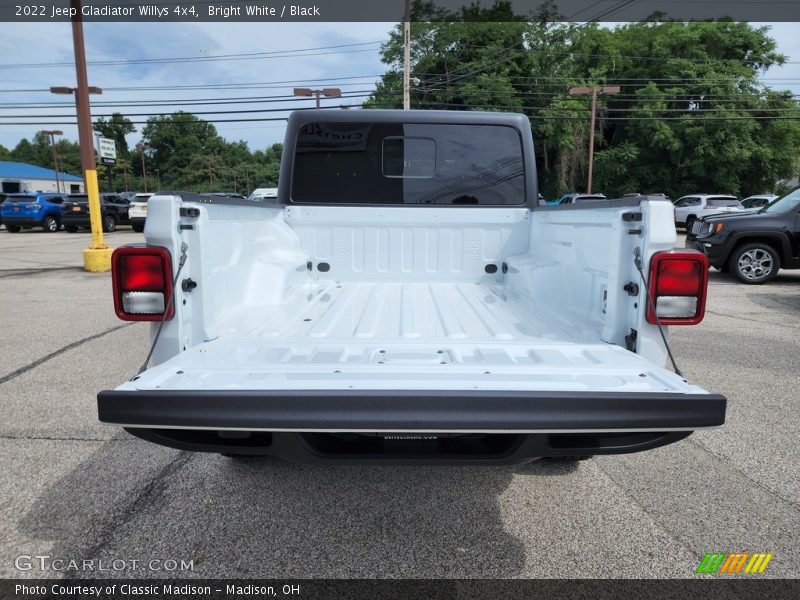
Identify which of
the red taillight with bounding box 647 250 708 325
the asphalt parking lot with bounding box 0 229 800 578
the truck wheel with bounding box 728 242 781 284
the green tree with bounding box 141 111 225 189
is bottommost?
Answer: the asphalt parking lot with bounding box 0 229 800 578

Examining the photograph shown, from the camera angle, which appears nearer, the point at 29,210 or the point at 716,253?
the point at 716,253

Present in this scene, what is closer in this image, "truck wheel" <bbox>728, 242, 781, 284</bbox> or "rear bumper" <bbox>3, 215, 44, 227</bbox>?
"truck wheel" <bbox>728, 242, 781, 284</bbox>

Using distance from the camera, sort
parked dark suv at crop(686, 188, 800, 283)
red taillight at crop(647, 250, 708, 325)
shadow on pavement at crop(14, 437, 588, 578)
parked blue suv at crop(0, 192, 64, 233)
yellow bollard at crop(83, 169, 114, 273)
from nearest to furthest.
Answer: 1. red taillight at crop(647, 250, 708, 325)
2. shadow on pavement at crop(14, 437, 588, 578)
3. parked dark suv at crop(686, 188, 800, 283)
4. yellow bollard at crop(83, 169, 114, 273)
5. parked blue suv at crop(0, 192, 64, 233)

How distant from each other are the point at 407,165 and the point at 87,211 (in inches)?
914

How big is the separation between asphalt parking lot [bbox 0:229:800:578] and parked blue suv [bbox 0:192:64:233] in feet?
76.5

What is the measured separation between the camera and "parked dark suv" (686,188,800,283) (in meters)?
9.44

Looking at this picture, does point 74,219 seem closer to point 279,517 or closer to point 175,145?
point 279,517

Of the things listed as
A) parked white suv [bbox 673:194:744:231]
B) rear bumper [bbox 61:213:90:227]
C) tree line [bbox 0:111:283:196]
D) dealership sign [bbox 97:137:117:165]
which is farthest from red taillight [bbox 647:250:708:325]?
tree line [bbox 0:111:283:196]

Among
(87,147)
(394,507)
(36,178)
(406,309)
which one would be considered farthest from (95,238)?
(36,178)

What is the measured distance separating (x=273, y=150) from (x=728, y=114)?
64.0 meters

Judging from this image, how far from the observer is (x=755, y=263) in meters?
9.79

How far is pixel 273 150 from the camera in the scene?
264 ft

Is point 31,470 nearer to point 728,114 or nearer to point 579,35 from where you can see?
point 728,114

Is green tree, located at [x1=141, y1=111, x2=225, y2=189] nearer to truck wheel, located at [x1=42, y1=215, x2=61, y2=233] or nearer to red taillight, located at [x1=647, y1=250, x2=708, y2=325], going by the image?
truck wheel, located at [x1=42, y1=215, x2=61, y2=233]
